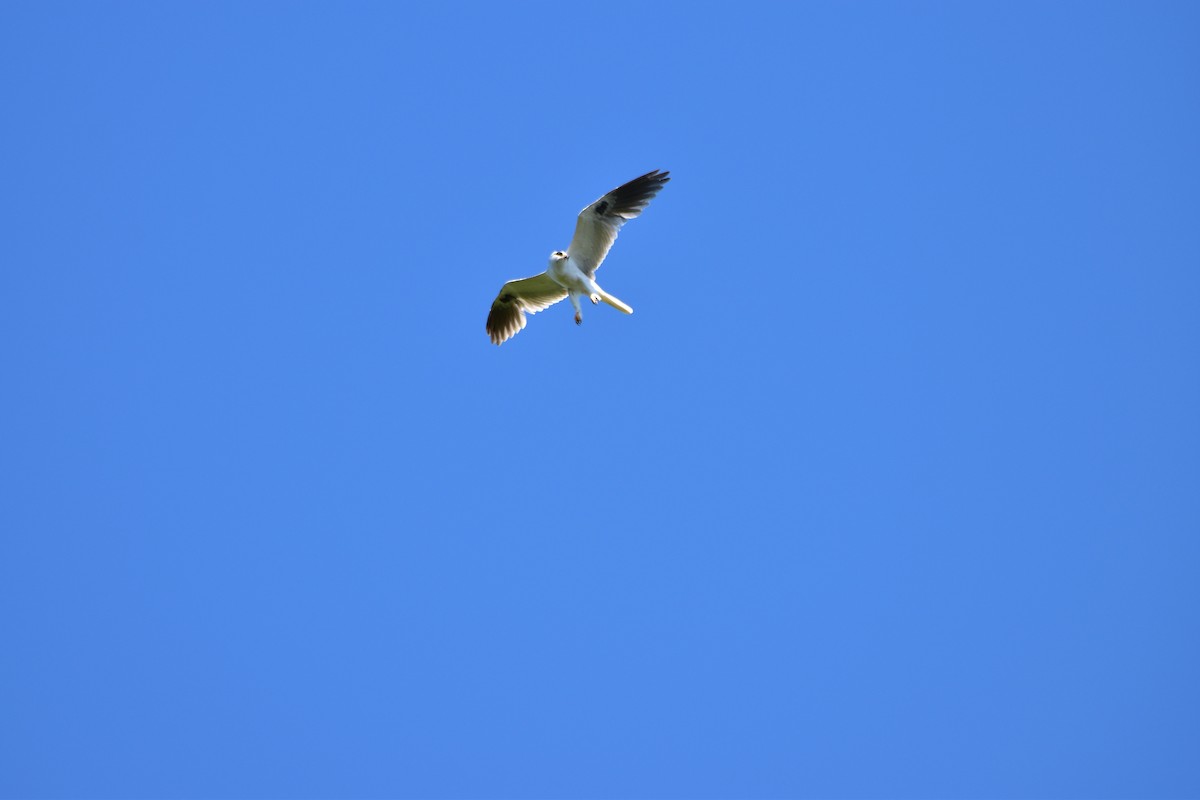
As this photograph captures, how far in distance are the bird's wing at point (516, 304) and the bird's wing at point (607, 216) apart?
1.05m

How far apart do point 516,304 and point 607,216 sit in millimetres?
2427

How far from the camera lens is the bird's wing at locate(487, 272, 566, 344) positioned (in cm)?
1878

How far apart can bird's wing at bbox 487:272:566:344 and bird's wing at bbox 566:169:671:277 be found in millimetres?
1054

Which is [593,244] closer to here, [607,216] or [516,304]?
[607,216]

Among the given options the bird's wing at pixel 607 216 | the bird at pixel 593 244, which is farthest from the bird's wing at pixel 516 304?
the bird's wing at pixel 607 216

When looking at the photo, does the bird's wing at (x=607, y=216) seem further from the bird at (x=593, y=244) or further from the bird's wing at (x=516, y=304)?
the bird's wing at (x=516, y=304)

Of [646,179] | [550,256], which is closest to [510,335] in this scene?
[550,256]

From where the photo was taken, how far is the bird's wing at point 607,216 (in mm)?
17156

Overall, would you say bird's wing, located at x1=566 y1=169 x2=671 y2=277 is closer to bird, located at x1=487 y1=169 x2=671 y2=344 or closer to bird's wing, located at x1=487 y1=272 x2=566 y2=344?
bird, located at x1=487 y1=169 x2=671 y2=344

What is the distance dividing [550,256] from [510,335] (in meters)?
1.88

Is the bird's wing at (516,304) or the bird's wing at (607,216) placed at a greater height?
the bird's wing at (516,304)

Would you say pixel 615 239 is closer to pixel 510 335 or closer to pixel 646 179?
pixel 646 179

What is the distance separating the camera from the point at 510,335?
63.2 ft

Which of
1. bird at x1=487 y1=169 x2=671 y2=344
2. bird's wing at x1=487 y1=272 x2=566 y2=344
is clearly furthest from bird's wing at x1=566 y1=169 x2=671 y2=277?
bird's wing at x1=487 y1=272 x2=566 y2=344
